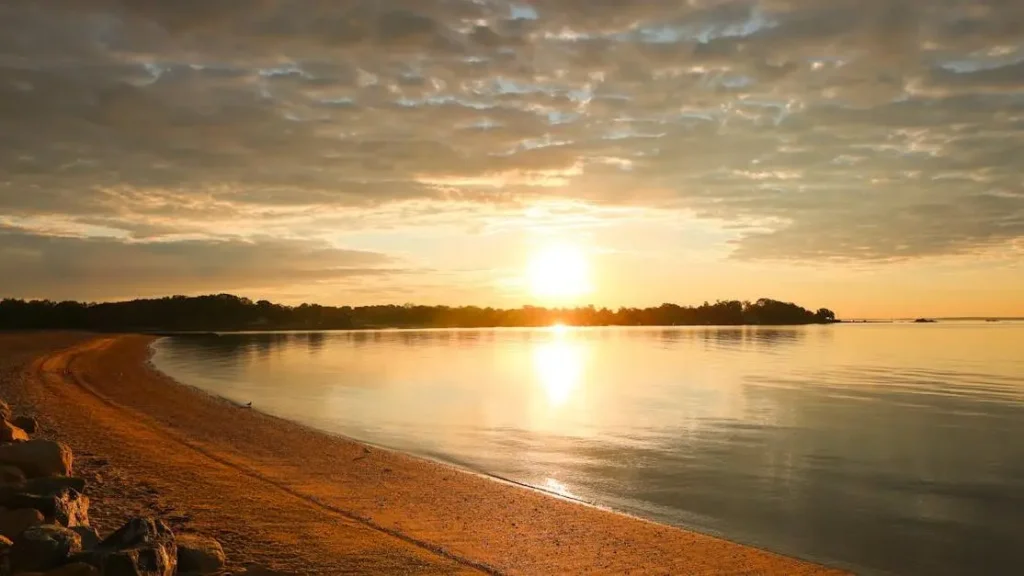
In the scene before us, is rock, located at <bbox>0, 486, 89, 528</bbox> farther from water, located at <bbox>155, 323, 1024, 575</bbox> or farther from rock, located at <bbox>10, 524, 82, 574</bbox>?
water, located at <bbox>155, 323, 1024, 575</bbox>

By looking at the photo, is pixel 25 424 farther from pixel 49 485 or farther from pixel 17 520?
pixel 17 520

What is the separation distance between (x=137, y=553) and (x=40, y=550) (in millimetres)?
1121

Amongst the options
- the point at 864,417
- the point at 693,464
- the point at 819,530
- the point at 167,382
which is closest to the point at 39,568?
the point at 819,530

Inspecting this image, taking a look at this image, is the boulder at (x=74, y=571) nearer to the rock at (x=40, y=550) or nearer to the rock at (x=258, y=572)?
the rock at (x=40, y=550)

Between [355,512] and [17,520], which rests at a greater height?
[17,520]


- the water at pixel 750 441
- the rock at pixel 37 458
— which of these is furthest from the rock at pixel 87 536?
the water at pixel 750 441

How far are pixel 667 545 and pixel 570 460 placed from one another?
9961mm

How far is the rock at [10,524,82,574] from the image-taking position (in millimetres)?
8398

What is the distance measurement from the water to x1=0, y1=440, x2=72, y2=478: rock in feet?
37.5

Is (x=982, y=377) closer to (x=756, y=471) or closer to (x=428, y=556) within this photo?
(x=756, y=471)

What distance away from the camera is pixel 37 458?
12.5m

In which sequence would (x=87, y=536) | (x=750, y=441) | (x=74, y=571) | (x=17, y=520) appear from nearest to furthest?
(x=74, y=571) → (x=87, y=536) → (x=17, y=520) → (x=750, y=441)

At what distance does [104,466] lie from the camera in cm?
1656

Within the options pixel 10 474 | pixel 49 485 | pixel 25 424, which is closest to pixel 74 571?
pixel 49 485
